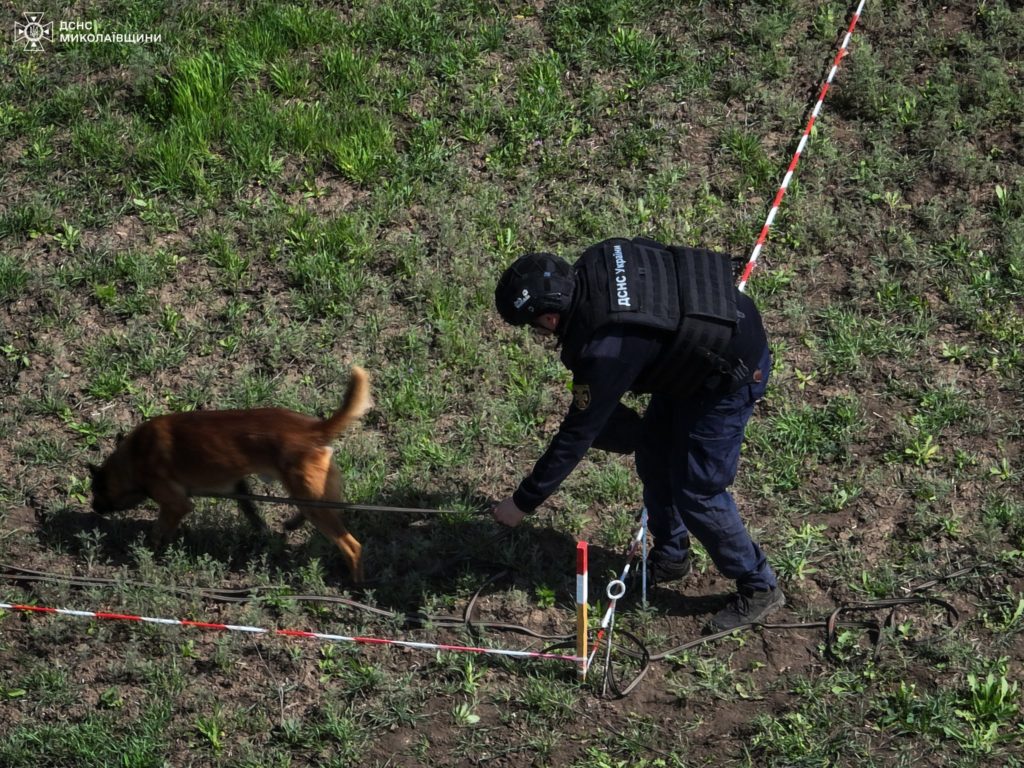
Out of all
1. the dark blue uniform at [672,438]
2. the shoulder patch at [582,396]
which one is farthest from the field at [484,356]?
the shoulder patch at [582,396]

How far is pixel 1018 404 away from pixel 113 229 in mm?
6338

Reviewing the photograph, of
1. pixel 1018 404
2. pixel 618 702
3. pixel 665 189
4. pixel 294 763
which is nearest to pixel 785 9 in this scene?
pixel 665 189

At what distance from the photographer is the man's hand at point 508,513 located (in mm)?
6039

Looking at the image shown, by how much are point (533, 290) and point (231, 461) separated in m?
2.18

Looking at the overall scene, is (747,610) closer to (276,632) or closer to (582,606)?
(582,606)

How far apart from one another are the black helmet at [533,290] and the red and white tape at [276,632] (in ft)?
6.01

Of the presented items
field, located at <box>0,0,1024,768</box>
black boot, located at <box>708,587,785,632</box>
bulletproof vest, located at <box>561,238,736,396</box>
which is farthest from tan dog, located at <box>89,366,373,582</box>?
black boot, located at <box>708,587,785,632</box>

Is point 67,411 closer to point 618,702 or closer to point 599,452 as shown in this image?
point 599,452

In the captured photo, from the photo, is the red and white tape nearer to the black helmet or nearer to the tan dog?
the tan dog

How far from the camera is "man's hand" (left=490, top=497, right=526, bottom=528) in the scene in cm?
604

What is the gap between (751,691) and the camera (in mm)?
6082

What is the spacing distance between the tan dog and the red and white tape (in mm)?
463

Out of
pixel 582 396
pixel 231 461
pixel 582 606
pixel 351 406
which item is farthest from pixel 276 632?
pixel 582 396

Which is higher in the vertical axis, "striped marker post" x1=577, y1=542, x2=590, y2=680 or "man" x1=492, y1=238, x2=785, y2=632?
"man" x1=492, y1=238, x2=785, y2=632
